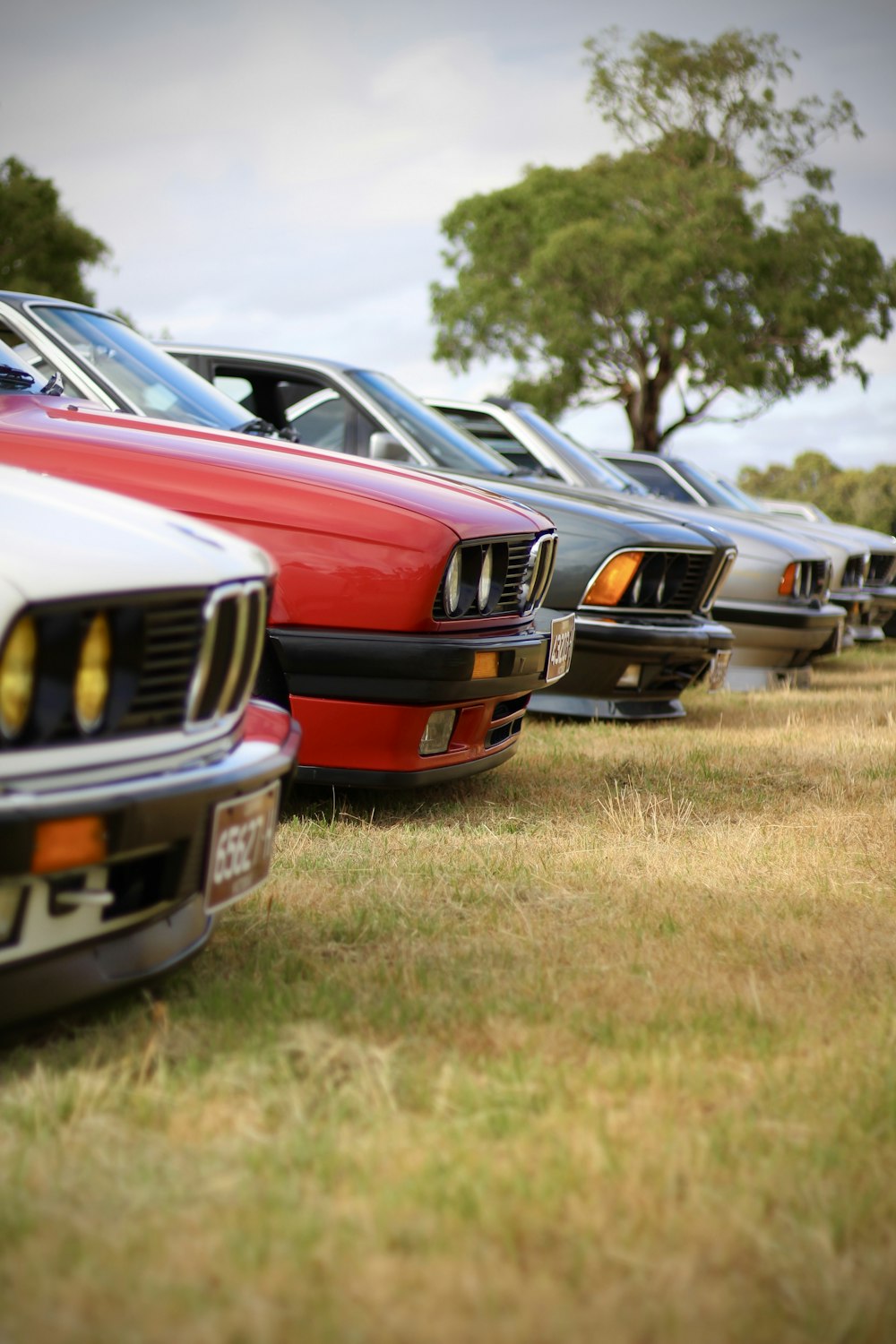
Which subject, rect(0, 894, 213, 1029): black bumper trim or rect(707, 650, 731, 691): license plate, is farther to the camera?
rect(707, 650, 731, 691): license plate

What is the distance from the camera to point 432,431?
6820 millimetres

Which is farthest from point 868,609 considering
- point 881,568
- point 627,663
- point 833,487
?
point 833,487

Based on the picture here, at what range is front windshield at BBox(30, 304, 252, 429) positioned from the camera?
16.8ft

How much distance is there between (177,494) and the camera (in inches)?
149

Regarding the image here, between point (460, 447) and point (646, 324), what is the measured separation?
27.2 m

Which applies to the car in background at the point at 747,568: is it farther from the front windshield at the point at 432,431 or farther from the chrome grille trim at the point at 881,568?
the chrome grille trim at the point at 881,568

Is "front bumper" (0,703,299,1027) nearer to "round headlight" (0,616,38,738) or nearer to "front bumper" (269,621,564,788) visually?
"round headlight" (0,616,38,738)

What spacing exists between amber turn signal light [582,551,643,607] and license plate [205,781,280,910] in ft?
13.0

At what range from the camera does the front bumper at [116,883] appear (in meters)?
2.09

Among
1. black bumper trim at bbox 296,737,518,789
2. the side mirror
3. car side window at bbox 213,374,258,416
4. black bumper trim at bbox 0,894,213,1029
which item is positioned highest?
car side window at bbox 213,374,258,416

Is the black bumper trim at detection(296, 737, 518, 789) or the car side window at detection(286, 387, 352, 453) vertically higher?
the car side window at detection(286, 387, 352, 453)

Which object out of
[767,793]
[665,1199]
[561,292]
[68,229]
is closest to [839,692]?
[767,793]

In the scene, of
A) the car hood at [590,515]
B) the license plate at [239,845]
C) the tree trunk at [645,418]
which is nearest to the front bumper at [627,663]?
the car hood at [590,515]

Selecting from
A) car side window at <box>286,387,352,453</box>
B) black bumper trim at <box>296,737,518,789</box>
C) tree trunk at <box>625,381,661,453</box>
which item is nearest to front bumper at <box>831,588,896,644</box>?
car side window at <box>286,387,352,453</box>
